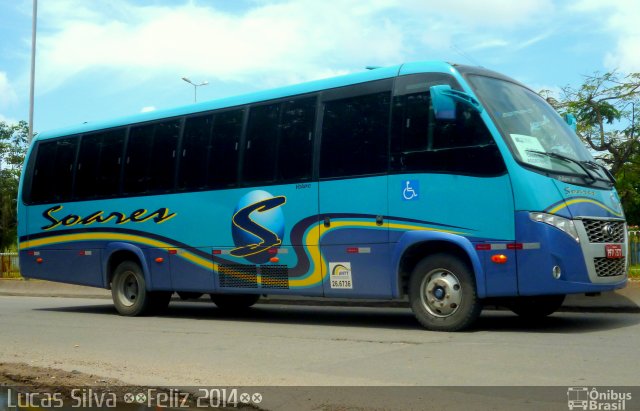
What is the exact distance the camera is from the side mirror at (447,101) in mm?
9492

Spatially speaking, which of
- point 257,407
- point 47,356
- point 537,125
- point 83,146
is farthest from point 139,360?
point 83,146

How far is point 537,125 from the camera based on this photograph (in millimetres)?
10086

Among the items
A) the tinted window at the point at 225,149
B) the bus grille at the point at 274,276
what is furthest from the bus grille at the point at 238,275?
the tinted window at the point at 225,149

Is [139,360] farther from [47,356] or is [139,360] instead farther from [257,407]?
[257,407]

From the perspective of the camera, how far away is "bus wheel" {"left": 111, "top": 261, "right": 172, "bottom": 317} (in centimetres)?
1408

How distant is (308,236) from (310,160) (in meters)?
1.07

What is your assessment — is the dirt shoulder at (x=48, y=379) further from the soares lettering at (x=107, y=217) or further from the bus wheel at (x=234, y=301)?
the bus wheel at (x=234, y=301)

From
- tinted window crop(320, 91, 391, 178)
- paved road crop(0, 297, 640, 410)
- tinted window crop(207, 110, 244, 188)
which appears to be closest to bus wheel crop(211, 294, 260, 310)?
paved road crop(0, 297, 640, 410)

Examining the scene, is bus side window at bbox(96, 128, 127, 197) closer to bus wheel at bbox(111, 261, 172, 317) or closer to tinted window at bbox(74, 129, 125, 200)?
tinted window at bbox(74, 129, 125, 200)

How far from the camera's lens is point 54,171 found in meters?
15.5

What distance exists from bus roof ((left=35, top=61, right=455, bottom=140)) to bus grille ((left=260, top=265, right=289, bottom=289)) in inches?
100.0

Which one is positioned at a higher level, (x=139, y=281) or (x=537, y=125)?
(x=537, y=125)

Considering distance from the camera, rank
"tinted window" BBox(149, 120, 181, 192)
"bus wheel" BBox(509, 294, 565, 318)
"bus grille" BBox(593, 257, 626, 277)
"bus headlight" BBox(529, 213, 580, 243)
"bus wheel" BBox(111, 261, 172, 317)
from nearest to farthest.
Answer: "bus headlight" BBox(529, 213, 580, 243)
"bus grille" BBox(593, 257, 626, 277)
"bus wheel" BBox(509, 294, 565, 318)
"tinted window" BBox(149, 120, 181, 192)
"bus wheel" BBox(111, 261, 172, 317)

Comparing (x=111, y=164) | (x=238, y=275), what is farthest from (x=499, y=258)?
(x=111, y=164)
